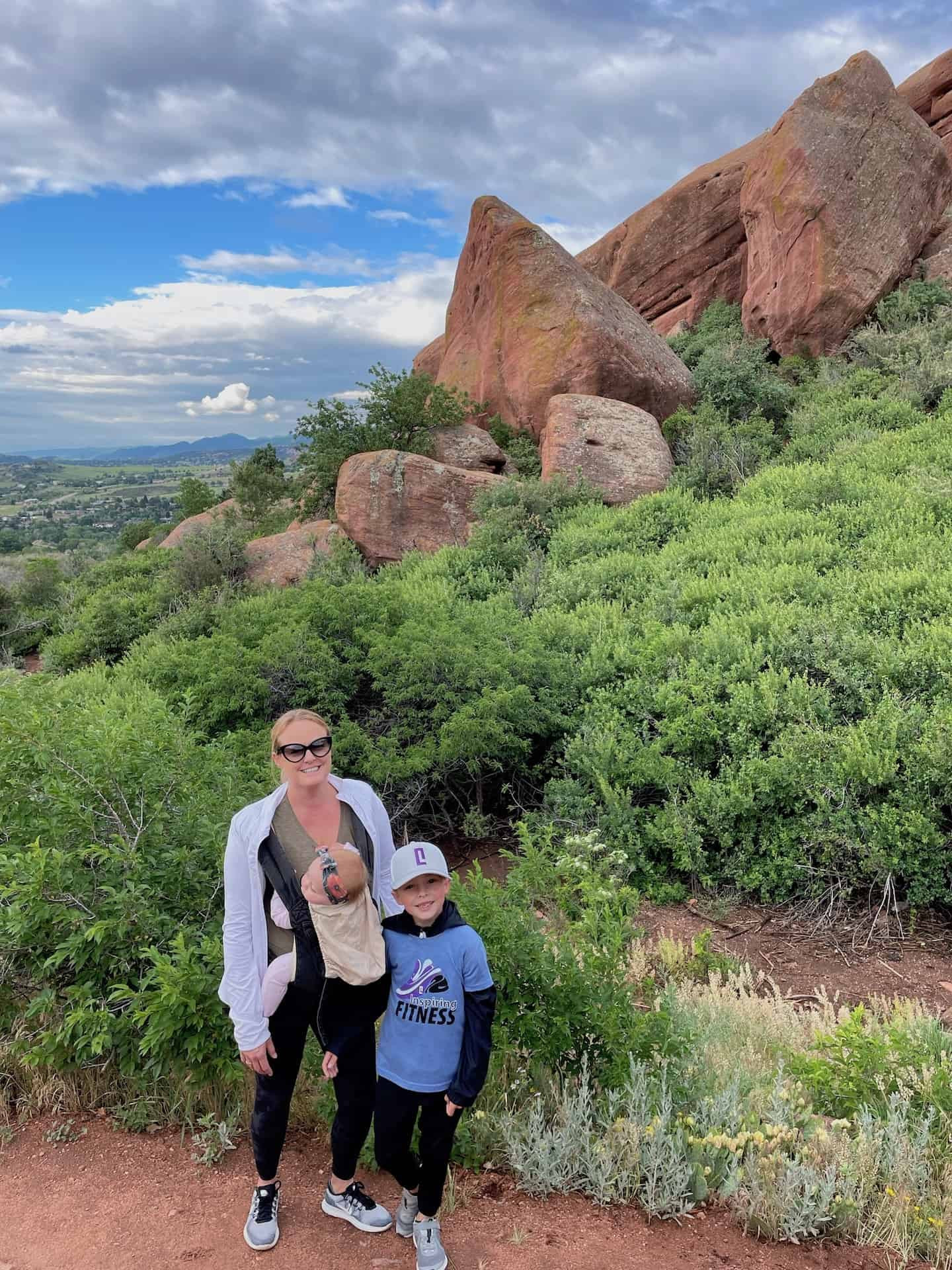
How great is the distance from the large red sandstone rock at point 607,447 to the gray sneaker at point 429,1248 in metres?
12.9

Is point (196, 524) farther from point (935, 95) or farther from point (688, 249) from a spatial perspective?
point (935, 95)

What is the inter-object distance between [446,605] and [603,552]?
3.28 meters

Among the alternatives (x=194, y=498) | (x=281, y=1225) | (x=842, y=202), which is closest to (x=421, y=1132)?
(x=281, y=1225)

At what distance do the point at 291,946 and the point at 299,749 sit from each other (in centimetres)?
66

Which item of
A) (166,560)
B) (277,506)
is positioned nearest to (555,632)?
(166,560)

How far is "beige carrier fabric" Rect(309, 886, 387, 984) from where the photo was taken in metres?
2.47

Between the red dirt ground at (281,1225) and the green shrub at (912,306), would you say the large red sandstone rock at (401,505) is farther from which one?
the red dirt ground at (281,1225)

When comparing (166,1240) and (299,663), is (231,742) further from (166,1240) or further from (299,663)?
(166,1240)

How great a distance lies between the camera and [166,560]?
15.7 meters

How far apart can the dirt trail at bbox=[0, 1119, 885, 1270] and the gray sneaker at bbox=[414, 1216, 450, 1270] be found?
10 centimetres

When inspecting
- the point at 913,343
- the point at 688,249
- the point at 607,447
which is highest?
the point at 688,249

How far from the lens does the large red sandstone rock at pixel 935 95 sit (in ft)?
71.8

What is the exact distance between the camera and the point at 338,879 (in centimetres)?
245

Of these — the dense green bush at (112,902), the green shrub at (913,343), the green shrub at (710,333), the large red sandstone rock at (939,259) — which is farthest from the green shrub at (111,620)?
the large red sandstone rock at (939,259)
